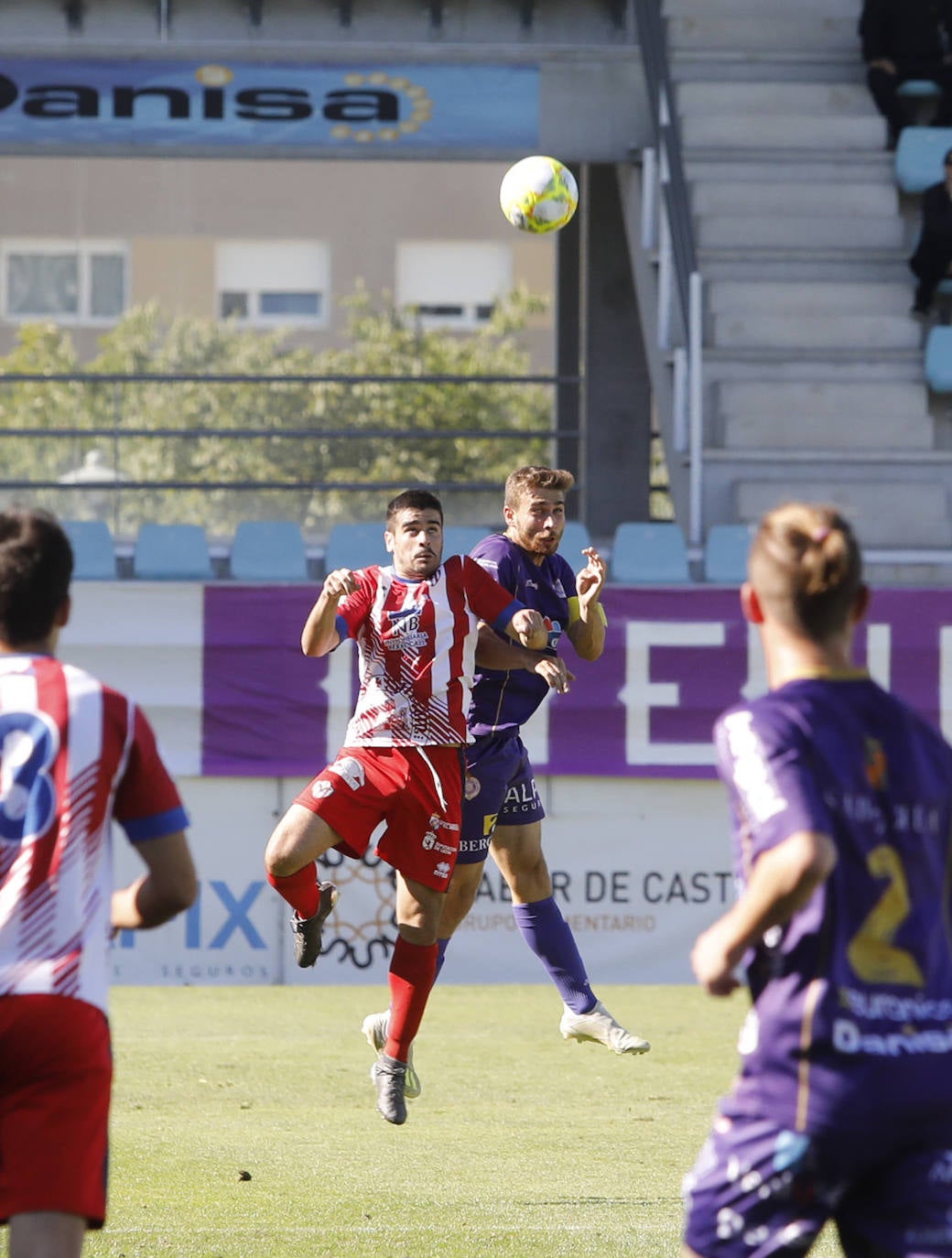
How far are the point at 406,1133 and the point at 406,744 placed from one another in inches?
53.5

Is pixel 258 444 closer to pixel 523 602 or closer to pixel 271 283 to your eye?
pixel 271 283

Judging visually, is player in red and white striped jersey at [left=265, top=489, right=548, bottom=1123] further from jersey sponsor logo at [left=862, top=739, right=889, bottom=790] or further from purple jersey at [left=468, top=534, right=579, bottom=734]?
jersey sponsor logo at [left=862, top=739, right=889, bottom=790]

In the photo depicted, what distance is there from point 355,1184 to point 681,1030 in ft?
12.5

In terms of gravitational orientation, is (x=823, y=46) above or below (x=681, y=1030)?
above

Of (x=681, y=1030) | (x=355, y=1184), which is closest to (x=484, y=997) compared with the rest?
(x=681, y=1030)

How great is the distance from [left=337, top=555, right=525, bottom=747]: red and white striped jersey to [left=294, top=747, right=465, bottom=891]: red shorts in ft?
0.21

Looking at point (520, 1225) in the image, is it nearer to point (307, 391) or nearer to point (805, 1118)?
point (805, 1118)

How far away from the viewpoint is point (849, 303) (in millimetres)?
Result: 14359

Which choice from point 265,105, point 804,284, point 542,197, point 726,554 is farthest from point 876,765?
point 265,105

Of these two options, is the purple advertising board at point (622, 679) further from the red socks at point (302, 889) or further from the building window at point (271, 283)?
the building window at point (271, 283)

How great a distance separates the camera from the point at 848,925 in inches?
110

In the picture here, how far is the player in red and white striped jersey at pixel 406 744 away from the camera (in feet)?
20.9

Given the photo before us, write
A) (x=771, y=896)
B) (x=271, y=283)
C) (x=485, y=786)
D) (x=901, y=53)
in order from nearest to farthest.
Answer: (x=771, y=896)
(x=485, y=786)
(x=901, y=53)
(x=271, y=283)

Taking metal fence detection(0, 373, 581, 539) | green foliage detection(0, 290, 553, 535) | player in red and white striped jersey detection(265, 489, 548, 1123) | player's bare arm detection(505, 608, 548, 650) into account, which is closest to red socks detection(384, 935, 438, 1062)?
player in red and white striped jersey detection(265, 489, 548, 1123)
